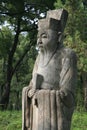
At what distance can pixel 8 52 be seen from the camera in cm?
3072

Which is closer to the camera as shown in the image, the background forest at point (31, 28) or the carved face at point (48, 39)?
the carved face at point (48, 39)

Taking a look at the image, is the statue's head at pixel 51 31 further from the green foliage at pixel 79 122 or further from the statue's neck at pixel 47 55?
the green foliage at pixel 79 122

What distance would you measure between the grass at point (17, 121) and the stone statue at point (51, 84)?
749 centimetres

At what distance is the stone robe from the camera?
6.74m

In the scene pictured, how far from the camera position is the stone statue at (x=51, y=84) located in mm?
6742

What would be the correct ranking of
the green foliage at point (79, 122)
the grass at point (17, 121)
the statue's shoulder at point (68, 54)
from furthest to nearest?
the grass at point (17, 121), the green foliage at point (79, 122), the statue's shoulder at point (68, 54)

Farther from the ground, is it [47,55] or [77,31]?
Answer: [77,31]

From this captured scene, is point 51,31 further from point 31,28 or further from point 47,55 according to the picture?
point 31,28

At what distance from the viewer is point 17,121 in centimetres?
1543

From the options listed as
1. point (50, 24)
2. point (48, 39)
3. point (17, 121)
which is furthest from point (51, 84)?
point (17, 121)

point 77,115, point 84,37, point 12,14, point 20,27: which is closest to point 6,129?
point 77,115

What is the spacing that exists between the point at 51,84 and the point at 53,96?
0.26 metres

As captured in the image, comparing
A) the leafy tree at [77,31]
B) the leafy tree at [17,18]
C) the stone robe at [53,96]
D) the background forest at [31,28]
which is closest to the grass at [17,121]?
the background forest at [31,28]

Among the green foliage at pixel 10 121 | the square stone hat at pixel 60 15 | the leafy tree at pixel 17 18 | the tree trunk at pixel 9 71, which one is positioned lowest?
the green foliage at pixel 10 121
